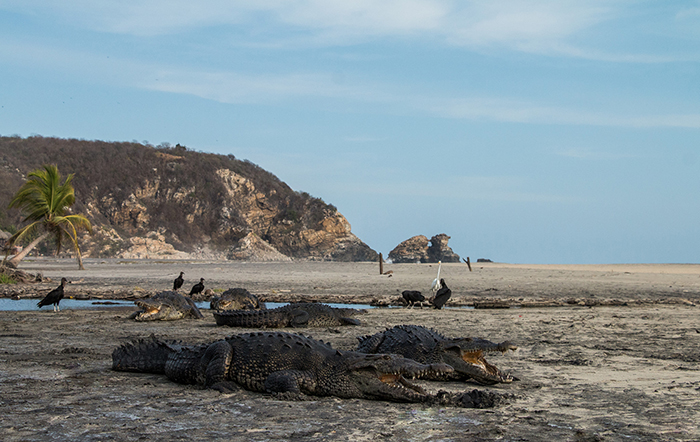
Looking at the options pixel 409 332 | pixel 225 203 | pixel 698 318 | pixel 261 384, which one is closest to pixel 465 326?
pixel 409 332

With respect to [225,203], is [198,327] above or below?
below

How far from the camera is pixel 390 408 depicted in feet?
16.7

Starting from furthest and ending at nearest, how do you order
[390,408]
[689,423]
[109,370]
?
[109,370] → [390,408] → [689,423]

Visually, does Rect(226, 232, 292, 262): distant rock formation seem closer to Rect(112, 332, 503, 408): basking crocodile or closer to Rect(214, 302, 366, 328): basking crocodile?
Rect(214, 302, 366, 328): basking crocodile

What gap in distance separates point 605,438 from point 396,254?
9261 centimetres

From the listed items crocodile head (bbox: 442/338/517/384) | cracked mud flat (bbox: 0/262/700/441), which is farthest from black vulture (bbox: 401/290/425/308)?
crocodile head (bbox: 442/338/517/384)

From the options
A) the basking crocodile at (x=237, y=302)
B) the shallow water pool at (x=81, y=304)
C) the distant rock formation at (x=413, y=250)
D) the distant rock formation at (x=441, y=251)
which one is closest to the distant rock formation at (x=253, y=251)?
the distant rock formation at (x=413, y=250)

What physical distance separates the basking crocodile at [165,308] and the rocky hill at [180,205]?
2221 inches

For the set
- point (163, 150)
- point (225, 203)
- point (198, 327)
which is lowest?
point (198, 327)

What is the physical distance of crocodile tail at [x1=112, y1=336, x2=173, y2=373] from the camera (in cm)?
655

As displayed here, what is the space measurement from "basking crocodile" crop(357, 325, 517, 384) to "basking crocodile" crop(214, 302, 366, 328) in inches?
175

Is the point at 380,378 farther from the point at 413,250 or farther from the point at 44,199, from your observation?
the point at 413,250

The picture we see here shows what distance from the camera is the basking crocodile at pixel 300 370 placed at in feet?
17.5

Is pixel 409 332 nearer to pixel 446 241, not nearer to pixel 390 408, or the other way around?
pixel 390 408
